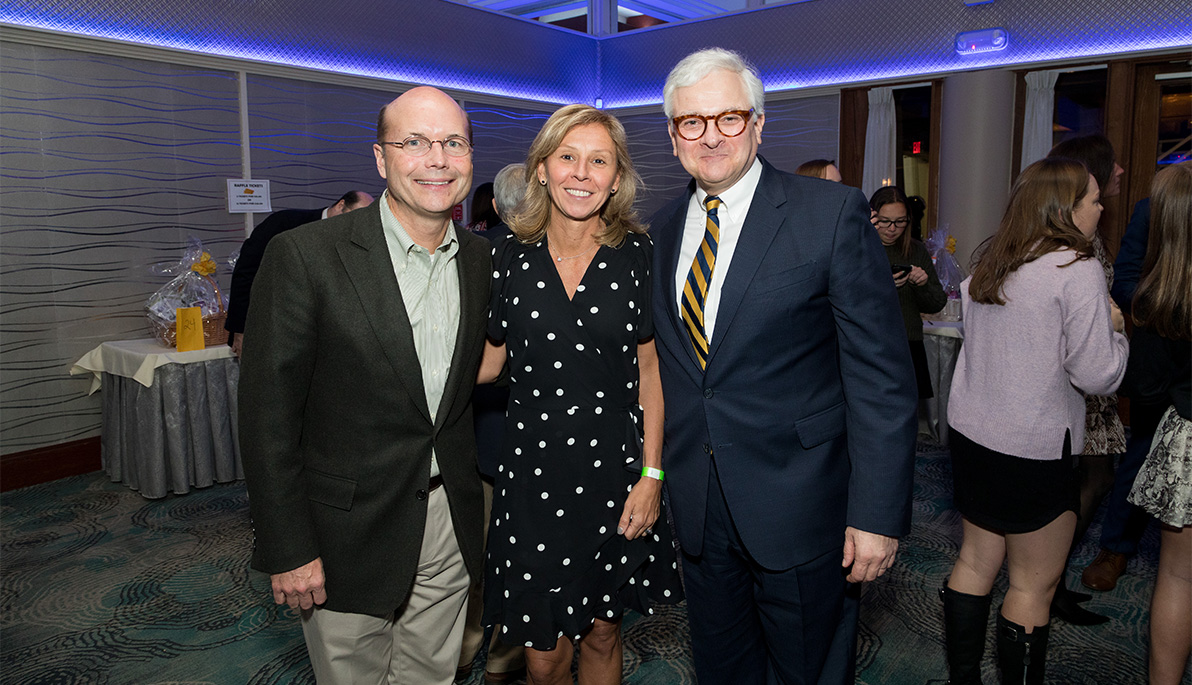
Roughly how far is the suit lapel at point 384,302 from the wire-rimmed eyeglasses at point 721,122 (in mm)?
736

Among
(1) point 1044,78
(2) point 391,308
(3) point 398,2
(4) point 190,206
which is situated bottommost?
(2) point 391,308

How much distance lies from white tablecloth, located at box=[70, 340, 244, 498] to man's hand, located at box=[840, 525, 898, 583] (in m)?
3.72

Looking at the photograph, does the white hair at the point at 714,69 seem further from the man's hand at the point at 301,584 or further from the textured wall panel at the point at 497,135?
the textured wall panel at the point at 497,135

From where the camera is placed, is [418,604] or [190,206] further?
[190,206]

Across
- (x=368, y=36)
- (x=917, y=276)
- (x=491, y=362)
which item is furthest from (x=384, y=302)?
(x=368, y=36)

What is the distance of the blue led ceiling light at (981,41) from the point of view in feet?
21.1

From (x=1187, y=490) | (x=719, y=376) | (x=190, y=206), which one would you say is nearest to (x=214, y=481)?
(x=190, y=206)

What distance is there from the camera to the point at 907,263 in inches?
173

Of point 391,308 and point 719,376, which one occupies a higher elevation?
point 391,308

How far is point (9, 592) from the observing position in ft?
11.2

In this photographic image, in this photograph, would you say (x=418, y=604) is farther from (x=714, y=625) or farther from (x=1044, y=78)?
(x=1044, y=78)

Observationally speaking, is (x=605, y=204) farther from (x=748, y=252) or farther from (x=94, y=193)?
(x=94, y=193)

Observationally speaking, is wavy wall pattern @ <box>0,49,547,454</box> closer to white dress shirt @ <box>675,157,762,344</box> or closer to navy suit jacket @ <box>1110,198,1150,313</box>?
white dress shirt @ <box>675,157,762,344</box>

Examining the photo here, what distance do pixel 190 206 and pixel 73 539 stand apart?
2.54 m
